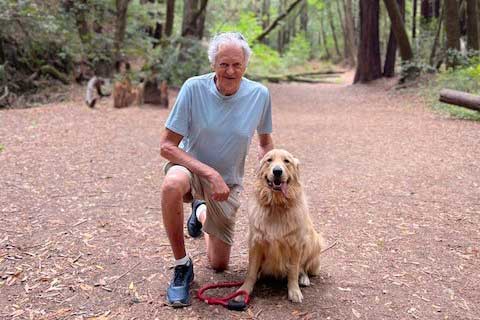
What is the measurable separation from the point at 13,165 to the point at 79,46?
8.70 meters

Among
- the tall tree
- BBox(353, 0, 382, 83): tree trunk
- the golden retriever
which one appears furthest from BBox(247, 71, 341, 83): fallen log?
the golden retriever

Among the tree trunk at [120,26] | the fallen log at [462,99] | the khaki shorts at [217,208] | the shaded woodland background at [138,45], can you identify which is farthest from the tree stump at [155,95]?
the khaki shorts at [217,208]

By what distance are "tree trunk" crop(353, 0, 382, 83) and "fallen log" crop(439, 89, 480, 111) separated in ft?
25.3

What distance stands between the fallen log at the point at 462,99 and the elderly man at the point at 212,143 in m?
7.03

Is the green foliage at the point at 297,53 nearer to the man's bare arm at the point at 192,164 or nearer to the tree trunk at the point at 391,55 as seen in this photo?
the tree trunk at the point at 391,55

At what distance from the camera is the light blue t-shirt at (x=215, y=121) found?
3020mm

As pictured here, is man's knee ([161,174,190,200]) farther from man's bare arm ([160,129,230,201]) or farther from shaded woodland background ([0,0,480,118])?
shaded woodland background ([0,0,480,118])

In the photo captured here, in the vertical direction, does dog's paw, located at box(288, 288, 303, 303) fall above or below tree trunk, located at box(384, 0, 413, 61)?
below

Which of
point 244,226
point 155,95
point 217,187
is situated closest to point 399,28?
point 155,95

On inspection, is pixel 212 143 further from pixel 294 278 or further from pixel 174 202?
pixel 294 278

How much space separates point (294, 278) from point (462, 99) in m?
7.53

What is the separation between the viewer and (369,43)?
55.1 feet

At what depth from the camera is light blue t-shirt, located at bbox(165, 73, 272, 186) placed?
302 centimetres

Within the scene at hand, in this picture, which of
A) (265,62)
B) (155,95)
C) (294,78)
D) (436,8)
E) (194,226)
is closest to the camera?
(194,226)
